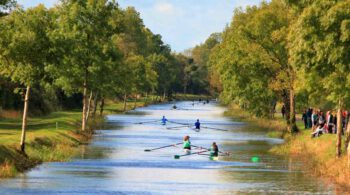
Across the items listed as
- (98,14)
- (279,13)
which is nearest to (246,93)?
(279,13)

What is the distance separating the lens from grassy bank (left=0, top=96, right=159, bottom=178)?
50.0 meters

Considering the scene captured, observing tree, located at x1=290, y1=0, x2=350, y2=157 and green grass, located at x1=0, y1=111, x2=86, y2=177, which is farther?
green grass, located at x1=0, y1=111, x2=86, y2=177

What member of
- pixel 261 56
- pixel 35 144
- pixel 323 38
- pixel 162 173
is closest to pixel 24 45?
pixel 162 173

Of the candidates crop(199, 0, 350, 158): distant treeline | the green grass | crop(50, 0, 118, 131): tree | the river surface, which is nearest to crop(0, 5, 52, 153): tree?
the green grass

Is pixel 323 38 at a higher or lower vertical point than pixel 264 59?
lower

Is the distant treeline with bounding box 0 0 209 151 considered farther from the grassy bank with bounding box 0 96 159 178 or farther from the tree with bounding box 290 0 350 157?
the tree with bounding box 290 0 350 157

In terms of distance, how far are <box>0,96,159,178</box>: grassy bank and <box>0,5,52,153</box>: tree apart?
205cm

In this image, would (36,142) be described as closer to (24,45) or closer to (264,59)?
(24,45)

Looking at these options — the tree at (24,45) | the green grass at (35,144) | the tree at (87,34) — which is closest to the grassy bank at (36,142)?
the green grass at (35,144)

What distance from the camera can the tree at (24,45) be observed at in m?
47.7

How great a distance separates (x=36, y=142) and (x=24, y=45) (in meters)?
13.3

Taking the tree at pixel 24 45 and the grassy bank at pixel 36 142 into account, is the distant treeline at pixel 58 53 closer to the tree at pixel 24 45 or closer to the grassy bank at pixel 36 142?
the tree at pixel 24 45

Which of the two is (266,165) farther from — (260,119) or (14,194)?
(260,119)

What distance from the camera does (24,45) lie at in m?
48.8
